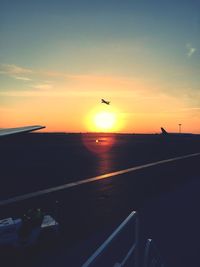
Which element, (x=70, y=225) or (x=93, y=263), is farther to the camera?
(x=70, y=225)

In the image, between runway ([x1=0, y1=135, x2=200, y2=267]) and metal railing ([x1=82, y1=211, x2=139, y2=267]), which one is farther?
runway ([x1=0, y1=135, x2=200, y2=267])

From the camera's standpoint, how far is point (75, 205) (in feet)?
53.2

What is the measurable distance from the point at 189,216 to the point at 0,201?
1008 centimetres

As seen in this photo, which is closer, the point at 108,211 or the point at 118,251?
the point at 118,251

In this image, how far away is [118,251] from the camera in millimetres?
10359

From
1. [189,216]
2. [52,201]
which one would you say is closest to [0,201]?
[52,201]

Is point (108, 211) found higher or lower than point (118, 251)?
higher

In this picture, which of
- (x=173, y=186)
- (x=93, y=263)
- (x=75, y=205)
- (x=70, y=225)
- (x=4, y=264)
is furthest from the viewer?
(x=173, y=186)

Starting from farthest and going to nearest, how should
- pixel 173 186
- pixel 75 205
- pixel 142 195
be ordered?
1. pixel 173 186
2. pixel 142 195
3. pixel 75 205

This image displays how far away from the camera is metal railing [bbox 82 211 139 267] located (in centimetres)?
341

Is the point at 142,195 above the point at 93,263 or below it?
below

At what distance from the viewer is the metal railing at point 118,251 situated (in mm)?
3413

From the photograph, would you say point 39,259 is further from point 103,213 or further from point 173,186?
point 173,186

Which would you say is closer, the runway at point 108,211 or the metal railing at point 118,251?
the metal railing at point 118,251
